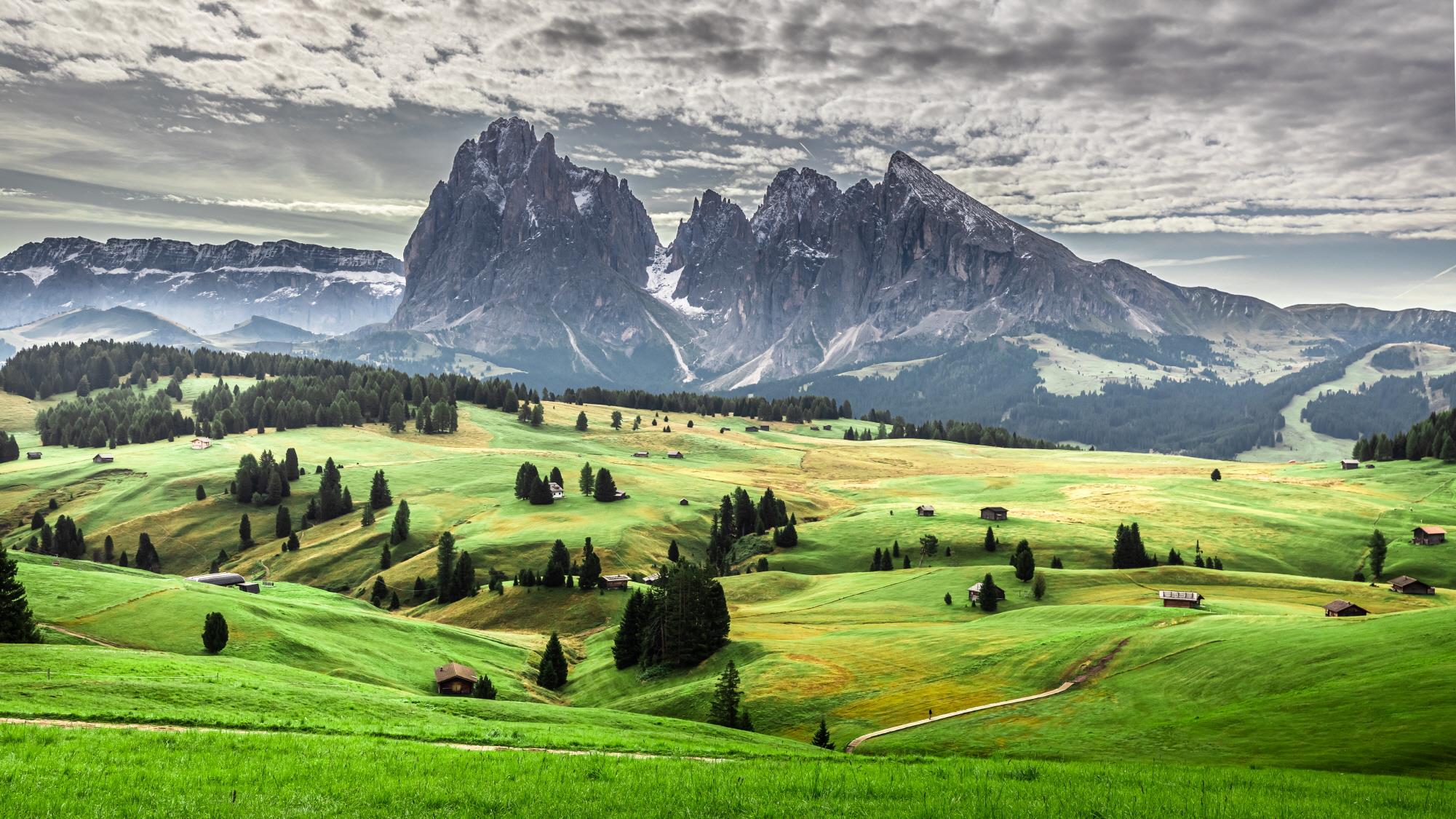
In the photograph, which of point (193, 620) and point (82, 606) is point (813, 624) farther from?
point (82, 606)

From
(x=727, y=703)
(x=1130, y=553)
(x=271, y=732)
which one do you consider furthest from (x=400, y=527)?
(x=271, y=732)

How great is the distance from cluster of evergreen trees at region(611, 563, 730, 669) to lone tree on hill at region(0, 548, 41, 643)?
175 feet

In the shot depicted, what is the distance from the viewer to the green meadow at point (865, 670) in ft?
83.9

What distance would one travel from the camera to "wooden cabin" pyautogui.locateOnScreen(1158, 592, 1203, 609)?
9754cm

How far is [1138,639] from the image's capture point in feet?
228

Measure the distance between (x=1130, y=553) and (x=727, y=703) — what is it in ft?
331

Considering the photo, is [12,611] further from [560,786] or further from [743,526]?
[743,526]

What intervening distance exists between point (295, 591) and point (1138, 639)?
384 ft

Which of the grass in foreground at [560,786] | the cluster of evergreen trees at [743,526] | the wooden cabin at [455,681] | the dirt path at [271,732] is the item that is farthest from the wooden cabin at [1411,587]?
the dirt path at [271,732]

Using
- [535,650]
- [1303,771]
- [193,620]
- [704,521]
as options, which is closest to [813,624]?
[535,650]

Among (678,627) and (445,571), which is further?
(445,571)

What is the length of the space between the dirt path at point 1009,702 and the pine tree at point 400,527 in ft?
452

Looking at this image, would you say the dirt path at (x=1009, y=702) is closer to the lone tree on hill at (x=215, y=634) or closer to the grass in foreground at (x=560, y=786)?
the grass in foreground at (x=560, y=786)

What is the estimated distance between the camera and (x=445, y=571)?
143 meters
